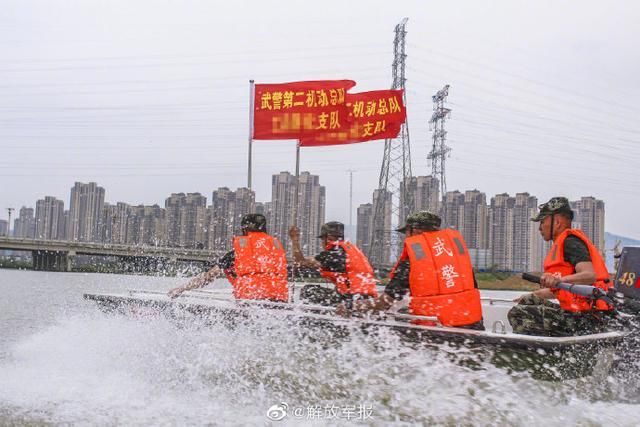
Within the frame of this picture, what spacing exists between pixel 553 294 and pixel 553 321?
0.30 metres

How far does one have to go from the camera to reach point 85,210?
51.0 metres

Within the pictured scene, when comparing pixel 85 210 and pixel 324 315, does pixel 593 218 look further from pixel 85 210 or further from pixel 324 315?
pixel 85 210

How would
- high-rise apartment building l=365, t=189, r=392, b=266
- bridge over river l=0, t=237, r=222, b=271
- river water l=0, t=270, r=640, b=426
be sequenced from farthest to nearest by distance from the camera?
bridge over river l=0, t=237, r=222, b=271, high-rise apartment building l=365, t=189, r=392, b=266, river water l=0, t=270, r=640, b=426

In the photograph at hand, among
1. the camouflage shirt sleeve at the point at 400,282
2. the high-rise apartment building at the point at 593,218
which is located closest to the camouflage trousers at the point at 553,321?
the camouflage shirt sleeve at the point at 400,282

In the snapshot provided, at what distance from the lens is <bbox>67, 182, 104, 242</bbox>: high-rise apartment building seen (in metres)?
45.5

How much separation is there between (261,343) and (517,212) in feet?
96.5

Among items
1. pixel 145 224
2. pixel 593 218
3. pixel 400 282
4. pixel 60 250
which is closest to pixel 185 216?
pixel 145 224

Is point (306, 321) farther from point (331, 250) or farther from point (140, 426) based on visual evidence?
point (140, 426)

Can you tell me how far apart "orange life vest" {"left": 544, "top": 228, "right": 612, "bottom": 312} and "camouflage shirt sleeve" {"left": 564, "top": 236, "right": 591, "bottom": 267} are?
3 centimetres

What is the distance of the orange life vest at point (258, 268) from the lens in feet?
20.5

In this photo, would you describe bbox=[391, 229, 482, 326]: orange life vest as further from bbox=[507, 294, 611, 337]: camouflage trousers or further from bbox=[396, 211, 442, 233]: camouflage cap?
bbox=[507, 294, 611, 337]: camouflage trousers

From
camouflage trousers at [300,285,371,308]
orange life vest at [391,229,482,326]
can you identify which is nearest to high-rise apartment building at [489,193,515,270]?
camouflage trousers at [300,285,371,308]

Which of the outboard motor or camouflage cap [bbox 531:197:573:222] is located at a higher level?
camouflage cap [bbox 531:197:573:222]

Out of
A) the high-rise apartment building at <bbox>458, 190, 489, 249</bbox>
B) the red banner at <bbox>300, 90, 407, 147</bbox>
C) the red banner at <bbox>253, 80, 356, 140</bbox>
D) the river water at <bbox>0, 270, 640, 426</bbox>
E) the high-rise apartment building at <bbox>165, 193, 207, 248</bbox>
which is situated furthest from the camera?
the high-rise apartment building at <bbox>458, 190, 489, 249</bbox>
